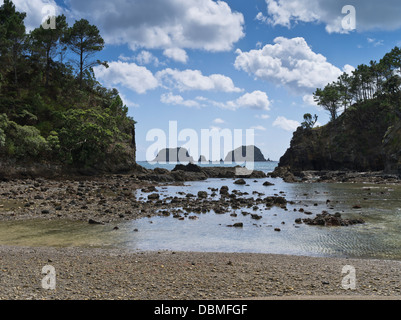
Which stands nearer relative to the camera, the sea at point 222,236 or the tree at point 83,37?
the sea at point 222,236

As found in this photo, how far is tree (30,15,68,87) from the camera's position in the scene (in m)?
68.6

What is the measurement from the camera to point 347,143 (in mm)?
104188

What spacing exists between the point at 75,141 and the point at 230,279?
189 ft

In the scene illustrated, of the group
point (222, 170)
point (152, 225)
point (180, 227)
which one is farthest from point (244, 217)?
point (222, 170)

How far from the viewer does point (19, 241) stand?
54.2 feet

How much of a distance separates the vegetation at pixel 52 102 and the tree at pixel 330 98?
275 ft

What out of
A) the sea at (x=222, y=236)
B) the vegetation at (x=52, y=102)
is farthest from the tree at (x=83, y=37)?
the sea at (x=222, y=236)

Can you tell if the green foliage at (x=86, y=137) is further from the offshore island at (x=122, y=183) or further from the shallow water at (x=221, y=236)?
the shallow water at (x=221, y=236)

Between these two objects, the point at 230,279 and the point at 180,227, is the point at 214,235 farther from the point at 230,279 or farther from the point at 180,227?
the point at 230,279

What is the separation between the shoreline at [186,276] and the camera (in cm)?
832

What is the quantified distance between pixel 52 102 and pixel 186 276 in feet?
230

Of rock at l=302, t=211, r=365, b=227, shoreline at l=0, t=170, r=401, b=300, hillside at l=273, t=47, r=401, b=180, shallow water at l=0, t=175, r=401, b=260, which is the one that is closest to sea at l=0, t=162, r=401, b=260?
shallow water at l=0, t=175, r=401, b=260

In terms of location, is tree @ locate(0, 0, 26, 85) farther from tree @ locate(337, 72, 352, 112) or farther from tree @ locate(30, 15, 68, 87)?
tree @ locate(337, 72, 352, 112)

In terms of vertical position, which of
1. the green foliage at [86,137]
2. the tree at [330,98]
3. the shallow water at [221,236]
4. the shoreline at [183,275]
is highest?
the tree at [330,98]
